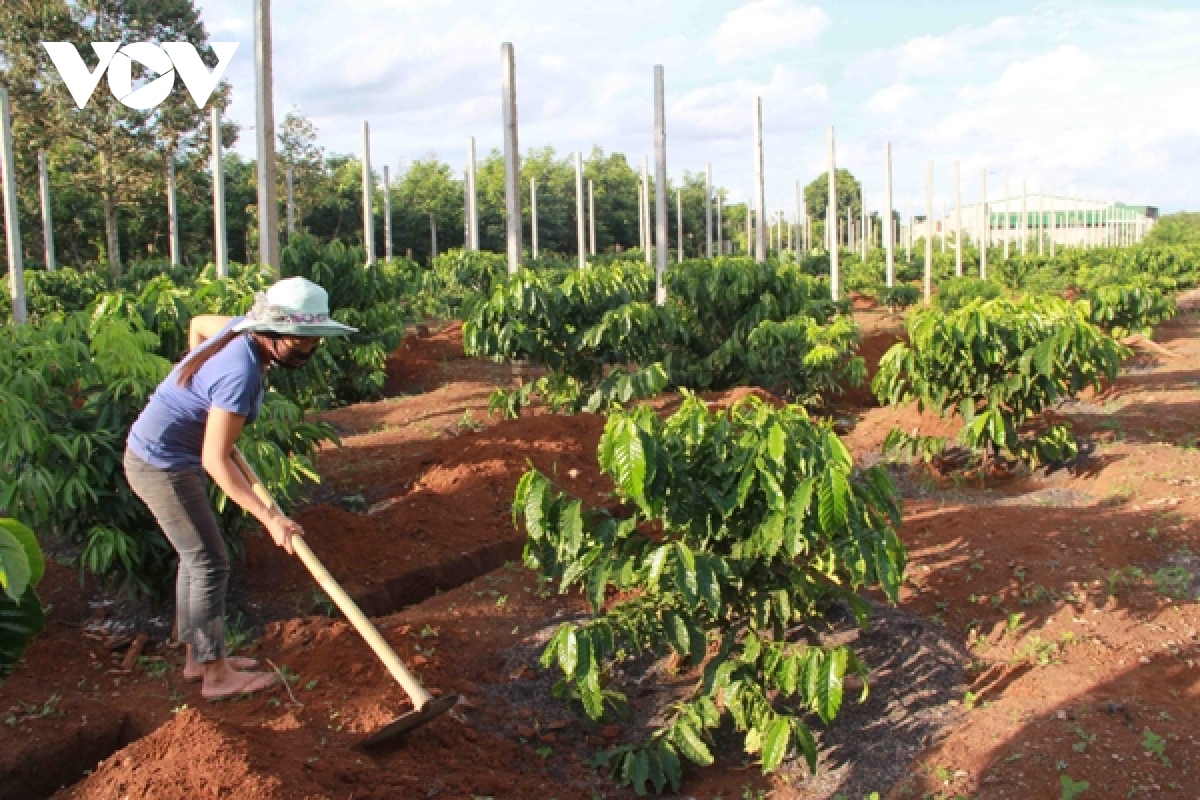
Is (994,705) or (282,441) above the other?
(282,441)

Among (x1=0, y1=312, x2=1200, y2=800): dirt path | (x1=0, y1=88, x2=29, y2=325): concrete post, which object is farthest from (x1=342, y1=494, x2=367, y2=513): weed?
(x1=0, y1=88, x2=29, y2=325): concrete post

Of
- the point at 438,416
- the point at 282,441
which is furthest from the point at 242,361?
the point at 438,416

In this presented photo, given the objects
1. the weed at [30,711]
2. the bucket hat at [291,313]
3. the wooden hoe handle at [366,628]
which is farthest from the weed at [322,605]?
the bucket hat at [291,313]

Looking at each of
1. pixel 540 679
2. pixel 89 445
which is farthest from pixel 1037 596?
pixel 89 445

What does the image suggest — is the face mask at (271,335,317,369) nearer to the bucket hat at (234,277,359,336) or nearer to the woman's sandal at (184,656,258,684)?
the bucket hat at (234,277,359,336)

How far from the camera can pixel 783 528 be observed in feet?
11.6

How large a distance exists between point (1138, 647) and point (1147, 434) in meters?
4.86

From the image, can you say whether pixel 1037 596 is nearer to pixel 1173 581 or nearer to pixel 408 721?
pixel 1173 581

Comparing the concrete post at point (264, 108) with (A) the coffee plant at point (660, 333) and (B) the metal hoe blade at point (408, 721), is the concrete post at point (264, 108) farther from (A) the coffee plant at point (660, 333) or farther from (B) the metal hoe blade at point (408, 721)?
(B) the metal hoe blade at point (408, 721)

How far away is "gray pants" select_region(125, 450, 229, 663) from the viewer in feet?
12.4

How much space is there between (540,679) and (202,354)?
1909 millimetres

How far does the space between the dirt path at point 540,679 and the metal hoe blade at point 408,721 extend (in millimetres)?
100

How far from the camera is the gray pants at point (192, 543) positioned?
3793 mm

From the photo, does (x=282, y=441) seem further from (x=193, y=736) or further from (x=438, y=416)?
(x=438, y=416)
